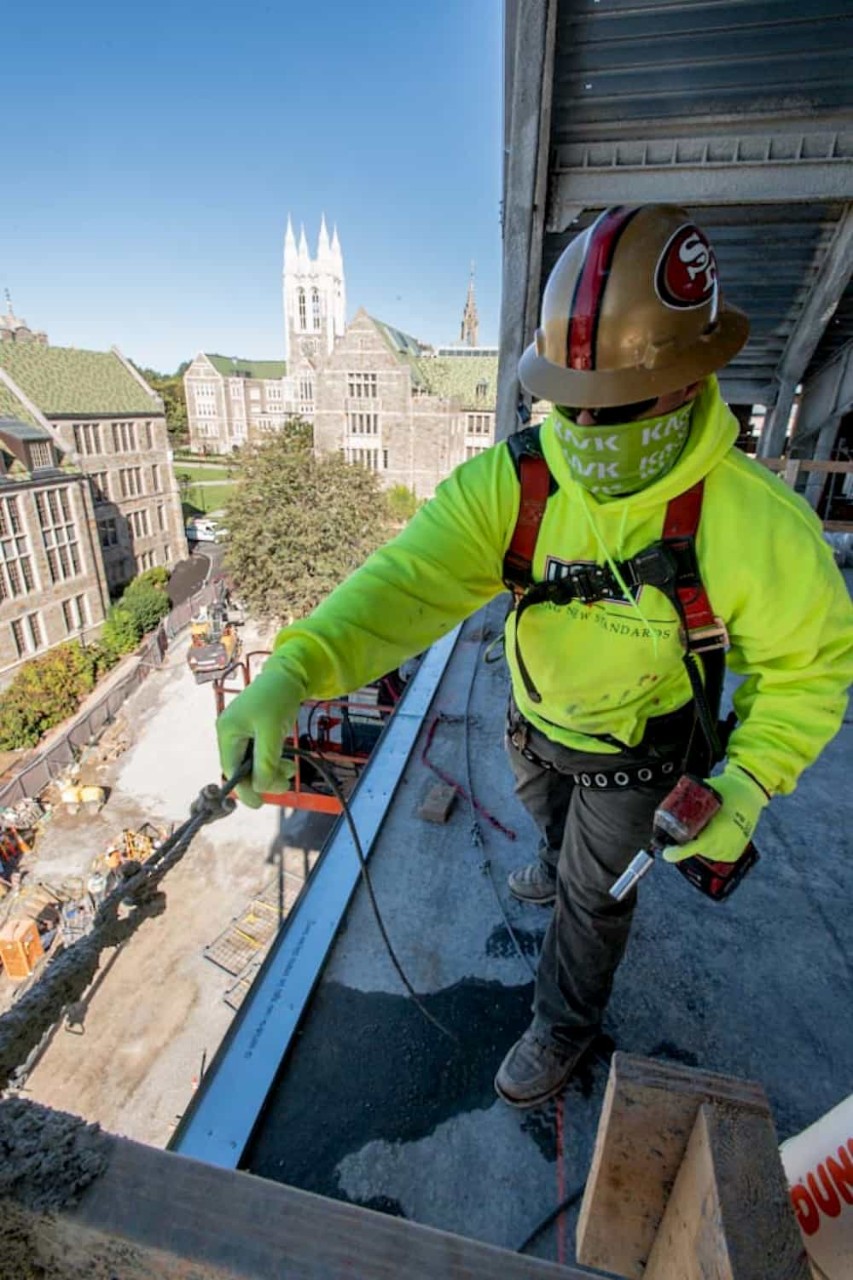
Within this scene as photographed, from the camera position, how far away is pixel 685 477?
4.72ft

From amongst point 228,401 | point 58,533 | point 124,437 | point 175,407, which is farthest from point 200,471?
point 58,533

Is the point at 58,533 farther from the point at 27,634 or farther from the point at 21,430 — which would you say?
the point at 27,634

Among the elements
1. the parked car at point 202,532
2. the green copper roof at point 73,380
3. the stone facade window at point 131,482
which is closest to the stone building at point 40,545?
the green copper roof at point 73,380

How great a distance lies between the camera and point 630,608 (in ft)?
5.01

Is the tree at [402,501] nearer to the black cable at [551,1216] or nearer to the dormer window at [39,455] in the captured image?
the dormer window at [39,455]

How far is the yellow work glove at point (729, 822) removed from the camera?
4.67 feet

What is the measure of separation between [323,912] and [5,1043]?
197 cm

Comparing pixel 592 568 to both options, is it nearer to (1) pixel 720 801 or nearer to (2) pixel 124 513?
(1) pixel 720 801

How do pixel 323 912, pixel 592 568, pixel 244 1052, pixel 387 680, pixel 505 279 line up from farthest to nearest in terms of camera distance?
pixel 387 680 < pixel 505 279 < pixel 323 912 < pixel 244 1052 < pixel 592 568

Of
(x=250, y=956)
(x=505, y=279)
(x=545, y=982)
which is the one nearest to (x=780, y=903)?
(x=545, y=982)

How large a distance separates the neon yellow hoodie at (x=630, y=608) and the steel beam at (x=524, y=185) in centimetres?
353

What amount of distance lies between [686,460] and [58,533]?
22.2 metres

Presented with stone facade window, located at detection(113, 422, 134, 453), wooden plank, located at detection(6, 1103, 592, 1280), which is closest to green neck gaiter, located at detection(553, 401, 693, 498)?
wooden plank, located at detection(6, 1103, 592, 1280)

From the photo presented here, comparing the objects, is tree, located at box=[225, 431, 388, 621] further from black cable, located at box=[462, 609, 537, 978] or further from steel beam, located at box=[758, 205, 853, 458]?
black cable, located at box=[462, 609, 537, 978]
